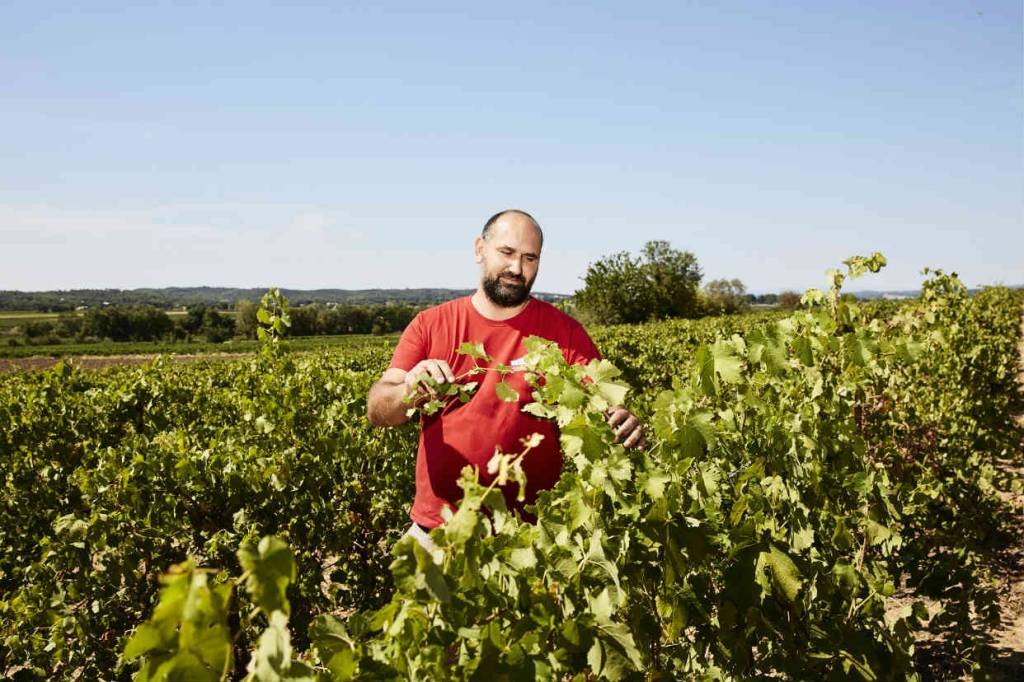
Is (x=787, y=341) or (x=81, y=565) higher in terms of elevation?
(x=787, y=341)

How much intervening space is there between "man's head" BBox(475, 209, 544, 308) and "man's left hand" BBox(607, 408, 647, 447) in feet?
3.48

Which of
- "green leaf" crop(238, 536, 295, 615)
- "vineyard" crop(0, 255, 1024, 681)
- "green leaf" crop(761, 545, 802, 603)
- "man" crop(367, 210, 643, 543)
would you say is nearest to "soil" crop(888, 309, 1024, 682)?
"vineyard" crop(0, 255, 1024, 681)

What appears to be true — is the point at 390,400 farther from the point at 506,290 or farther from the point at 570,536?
the point at 570,536

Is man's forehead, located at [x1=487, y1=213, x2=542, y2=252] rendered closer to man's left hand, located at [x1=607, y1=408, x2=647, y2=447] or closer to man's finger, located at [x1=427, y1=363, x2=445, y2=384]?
man's finger, located at [x1=427, y1=363, x2=445, y2=384]

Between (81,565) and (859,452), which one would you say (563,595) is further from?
(81,565)

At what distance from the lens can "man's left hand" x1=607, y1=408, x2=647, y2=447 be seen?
1844 millimetres

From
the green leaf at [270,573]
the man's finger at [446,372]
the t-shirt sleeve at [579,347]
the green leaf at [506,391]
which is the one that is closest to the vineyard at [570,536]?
the green leaf at [270,573]

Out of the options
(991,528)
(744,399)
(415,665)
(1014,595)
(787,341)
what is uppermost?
(787,341)

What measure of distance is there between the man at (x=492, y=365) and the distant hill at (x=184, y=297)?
133601mm

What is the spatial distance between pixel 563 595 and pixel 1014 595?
4.98 metres

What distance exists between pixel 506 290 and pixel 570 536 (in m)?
1.47

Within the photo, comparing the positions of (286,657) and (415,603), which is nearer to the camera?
(286,657)

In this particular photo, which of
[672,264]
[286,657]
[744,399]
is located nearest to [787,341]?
[744,399]

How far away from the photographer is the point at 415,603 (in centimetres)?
106
